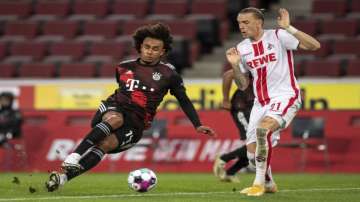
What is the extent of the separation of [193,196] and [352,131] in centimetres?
787

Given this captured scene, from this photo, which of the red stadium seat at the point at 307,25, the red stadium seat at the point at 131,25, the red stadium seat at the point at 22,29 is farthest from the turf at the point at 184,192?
the red stadium seat at the point at 22,29

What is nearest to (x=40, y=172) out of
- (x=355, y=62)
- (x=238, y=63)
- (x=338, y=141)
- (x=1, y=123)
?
(x=1, y=123)

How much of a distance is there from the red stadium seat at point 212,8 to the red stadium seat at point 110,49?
217 cm

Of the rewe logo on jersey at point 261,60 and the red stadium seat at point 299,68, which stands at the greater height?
the rewe logo on jersey at point 261,60

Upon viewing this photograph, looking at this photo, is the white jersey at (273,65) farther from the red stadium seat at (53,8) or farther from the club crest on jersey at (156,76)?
the red stadium seat at (53,8)

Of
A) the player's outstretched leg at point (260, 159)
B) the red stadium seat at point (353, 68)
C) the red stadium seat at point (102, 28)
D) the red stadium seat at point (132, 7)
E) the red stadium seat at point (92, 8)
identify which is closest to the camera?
the player's outstretched leg at point (260, 159)

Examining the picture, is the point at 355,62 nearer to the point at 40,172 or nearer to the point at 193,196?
the point at 40,172

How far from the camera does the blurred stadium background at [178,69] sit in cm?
1784

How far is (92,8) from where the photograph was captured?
2453 centimetres

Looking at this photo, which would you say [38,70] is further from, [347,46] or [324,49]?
[347,46]

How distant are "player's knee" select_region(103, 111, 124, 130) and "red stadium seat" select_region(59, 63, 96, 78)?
11694 mm

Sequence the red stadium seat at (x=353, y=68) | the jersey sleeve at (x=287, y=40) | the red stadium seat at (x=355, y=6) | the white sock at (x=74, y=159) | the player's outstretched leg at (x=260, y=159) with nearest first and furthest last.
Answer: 1. the white sock at (x=74, y=159)
2. the player's outstretched leg at (x=260, y=159)
3. the jersey sleeve at (x=287, y=40)
4. the red stadium seat at (x=353, y=68)
5. the red stadium seat at (x=355, y=6)

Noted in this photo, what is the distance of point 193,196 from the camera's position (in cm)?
1031

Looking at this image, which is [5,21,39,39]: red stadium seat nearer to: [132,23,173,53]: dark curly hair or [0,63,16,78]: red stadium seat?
[0,63,16,78]: red stadium seat
